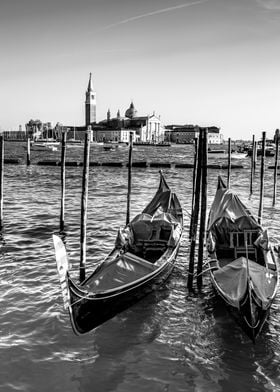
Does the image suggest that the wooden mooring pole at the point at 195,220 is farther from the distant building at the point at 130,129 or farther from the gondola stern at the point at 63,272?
the distant building at the point at 130,129

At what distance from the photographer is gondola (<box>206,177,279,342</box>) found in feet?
20.8

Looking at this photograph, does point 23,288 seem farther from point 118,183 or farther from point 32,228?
point 118,183

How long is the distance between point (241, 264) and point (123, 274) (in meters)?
2.03

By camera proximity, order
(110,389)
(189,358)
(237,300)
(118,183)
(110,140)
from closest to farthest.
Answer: (110,389)
(189,358)
(237,300)
(118,183)
(110,140)

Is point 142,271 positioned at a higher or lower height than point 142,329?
higher

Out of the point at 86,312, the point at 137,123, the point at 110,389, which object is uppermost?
the point at 137,123

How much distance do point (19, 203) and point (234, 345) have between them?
45.6ft

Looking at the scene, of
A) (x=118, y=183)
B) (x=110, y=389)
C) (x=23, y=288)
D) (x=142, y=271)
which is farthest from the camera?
(x=118, y=183)

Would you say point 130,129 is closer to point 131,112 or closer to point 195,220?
point 131,112

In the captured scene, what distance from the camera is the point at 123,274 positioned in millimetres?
7121

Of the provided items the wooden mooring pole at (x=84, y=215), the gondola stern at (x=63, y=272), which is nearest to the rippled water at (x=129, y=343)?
the wooden mooring pole at (x=84, y=215)

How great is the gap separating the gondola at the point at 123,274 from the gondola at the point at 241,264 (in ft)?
3.29

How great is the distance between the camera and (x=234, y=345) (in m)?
6.36

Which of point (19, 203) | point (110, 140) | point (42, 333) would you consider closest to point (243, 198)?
point (19, 203)
